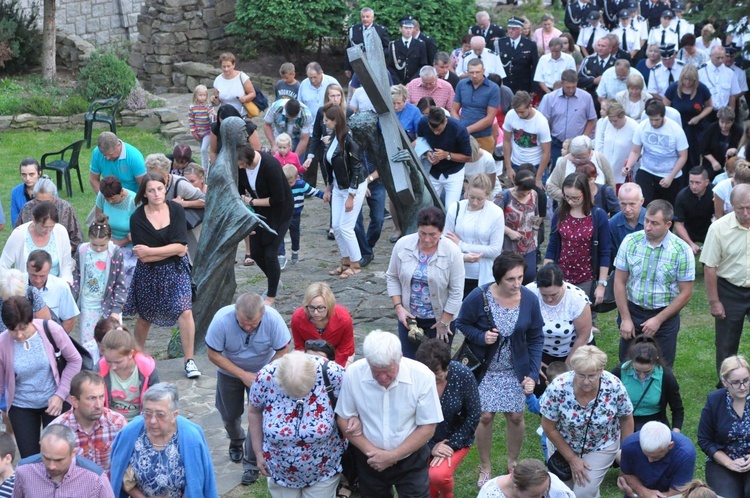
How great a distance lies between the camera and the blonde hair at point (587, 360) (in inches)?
281

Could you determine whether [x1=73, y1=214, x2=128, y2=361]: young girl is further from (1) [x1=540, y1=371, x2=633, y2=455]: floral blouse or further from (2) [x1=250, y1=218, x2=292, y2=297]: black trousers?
(1) [x1=540, y1=371, x2=633, y2=455]: floral blouse

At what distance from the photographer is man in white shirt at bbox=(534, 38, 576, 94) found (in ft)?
53.9

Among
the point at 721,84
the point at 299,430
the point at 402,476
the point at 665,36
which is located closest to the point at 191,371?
the point at 299,430

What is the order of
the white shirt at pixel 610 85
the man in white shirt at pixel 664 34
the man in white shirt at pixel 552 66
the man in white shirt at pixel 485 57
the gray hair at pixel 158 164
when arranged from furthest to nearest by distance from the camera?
the man in white shirt at pixel 664 34, the man in white shirt at pixel 552 66, the man in white shirt at pixel 485 57, the white shirt at pixel 610 85, the gray hair at pixel 158 164

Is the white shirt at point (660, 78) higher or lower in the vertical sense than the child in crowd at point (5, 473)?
higher

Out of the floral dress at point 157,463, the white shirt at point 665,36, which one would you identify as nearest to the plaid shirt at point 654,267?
the floral dress at point 157,463

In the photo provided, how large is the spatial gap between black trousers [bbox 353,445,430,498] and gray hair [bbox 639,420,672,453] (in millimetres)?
1354

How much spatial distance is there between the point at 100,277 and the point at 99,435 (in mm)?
2865

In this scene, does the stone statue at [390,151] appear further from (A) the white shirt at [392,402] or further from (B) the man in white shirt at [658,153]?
(A) the white shirt at [392,402]

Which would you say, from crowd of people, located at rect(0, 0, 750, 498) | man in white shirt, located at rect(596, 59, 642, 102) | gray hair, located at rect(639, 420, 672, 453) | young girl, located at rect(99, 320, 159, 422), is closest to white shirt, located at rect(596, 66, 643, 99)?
man in white shirt, located at rect(596, 59, 642, 102)

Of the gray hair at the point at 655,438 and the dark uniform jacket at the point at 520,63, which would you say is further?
the dark uniform jacket at the point at 520,63

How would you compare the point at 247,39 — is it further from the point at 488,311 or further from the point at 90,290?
the point at 488,311

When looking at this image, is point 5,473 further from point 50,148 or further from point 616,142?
point 50,148

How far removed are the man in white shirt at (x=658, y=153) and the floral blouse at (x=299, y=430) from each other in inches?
258
